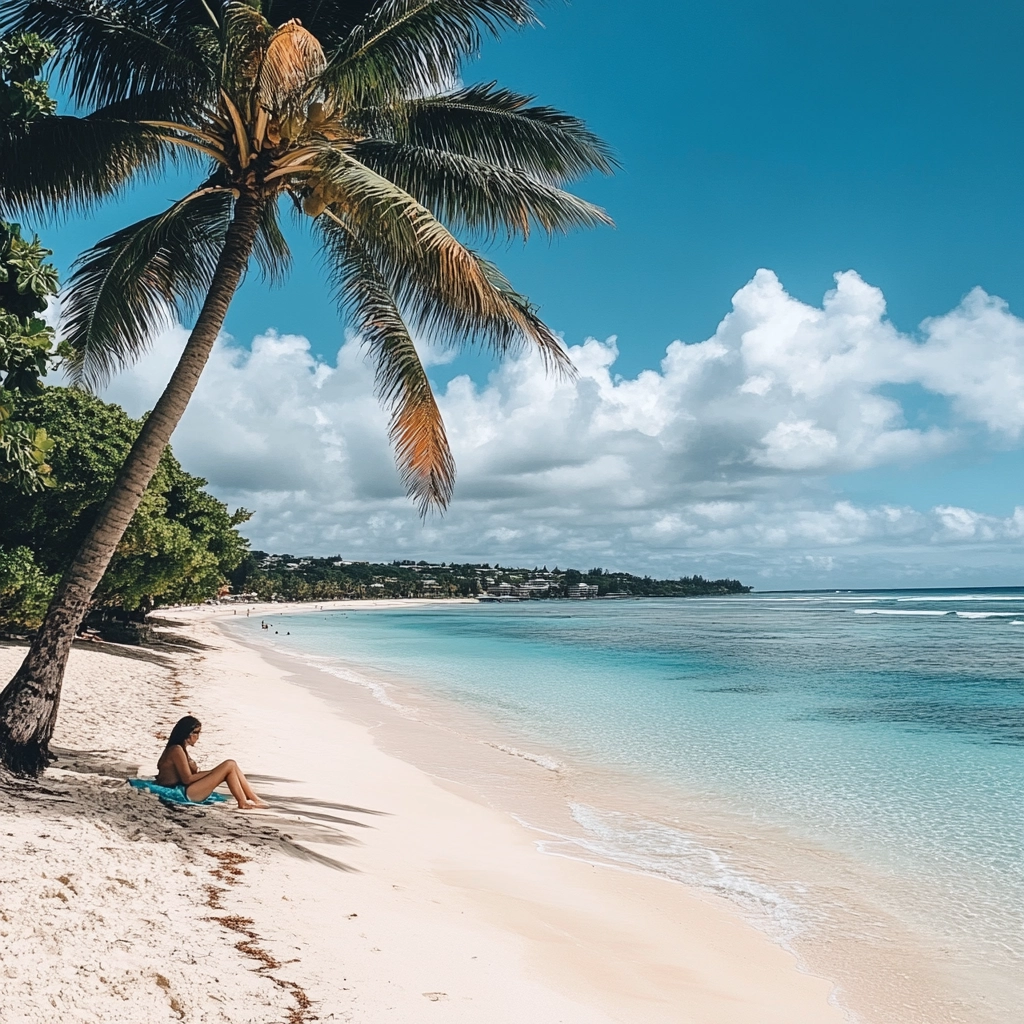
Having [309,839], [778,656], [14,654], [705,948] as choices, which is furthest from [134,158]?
[778,656]

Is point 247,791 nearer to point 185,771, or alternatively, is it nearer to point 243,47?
point 185,771

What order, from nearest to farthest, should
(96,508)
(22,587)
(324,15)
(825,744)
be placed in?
1. (324,15)
2. (825,744)
3. (22,587)
4. (96,508)

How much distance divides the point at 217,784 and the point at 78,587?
204 cm

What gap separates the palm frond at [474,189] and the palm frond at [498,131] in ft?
1.03

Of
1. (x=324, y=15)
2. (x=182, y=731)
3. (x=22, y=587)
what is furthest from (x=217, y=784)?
(x=22, y=587)

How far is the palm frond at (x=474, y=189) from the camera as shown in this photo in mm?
8234

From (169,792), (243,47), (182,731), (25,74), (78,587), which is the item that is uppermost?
(243,47)

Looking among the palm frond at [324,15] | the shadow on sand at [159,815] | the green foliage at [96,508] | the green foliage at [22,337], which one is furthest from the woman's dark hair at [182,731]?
the green foliage at [96,508]

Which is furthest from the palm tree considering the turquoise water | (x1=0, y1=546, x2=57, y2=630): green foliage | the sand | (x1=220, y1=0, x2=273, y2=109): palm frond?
(x1=0, y1=546, x2=57, y2=630): green foliage

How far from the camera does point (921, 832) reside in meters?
9.25

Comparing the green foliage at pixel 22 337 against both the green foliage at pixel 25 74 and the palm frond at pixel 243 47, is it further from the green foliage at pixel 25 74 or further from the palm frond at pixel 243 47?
the palm frond at pixel 243 47

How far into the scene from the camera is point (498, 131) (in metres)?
8.74

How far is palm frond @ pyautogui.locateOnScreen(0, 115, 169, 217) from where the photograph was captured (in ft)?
23.9

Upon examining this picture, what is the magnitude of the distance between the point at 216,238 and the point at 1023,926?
1112 cm
